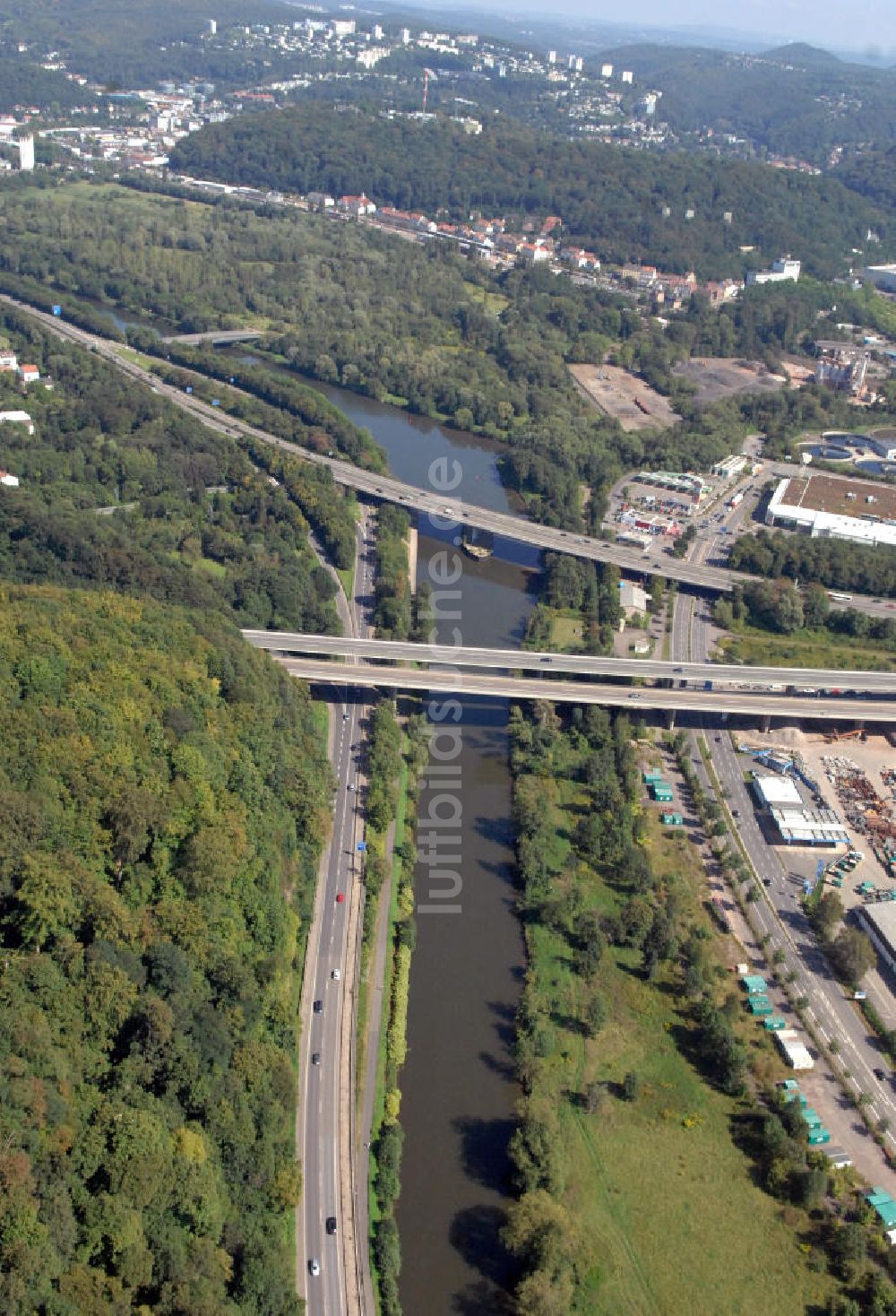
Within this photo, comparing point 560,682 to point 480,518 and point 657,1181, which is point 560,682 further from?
point 657,1181

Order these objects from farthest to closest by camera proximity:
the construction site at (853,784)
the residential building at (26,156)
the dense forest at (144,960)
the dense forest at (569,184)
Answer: the residential building at (26,156)
the dense forest at (569,184)
the construction site at (853,784)
the dense forest at (144,960)

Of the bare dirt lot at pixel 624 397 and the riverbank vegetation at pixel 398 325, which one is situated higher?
the riverbank vegetation at pixel 398 325

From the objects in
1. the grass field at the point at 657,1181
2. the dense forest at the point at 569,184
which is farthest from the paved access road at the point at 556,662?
the dense forest at the point at 569,184

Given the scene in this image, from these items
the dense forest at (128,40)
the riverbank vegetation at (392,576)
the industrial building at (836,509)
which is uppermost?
the dense forest at (128,40)

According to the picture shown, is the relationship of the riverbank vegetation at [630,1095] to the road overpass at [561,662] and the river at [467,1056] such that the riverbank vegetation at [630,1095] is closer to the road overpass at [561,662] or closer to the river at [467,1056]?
the river at [467,1056]

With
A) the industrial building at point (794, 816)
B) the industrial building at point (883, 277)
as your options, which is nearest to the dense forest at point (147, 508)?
the industrial building at point (794, 816)

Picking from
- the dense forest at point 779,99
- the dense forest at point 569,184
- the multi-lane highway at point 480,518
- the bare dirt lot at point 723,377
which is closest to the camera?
the multi-lane highway at point 480,518

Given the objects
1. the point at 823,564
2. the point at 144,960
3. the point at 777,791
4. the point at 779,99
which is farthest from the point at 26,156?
the point at 779,99

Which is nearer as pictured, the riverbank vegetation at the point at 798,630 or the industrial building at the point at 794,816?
the industrial building at the point at 794,816

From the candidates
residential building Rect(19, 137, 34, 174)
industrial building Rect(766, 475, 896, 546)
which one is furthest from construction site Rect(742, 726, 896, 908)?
residential building Rect(19, 137, 34, 174)
